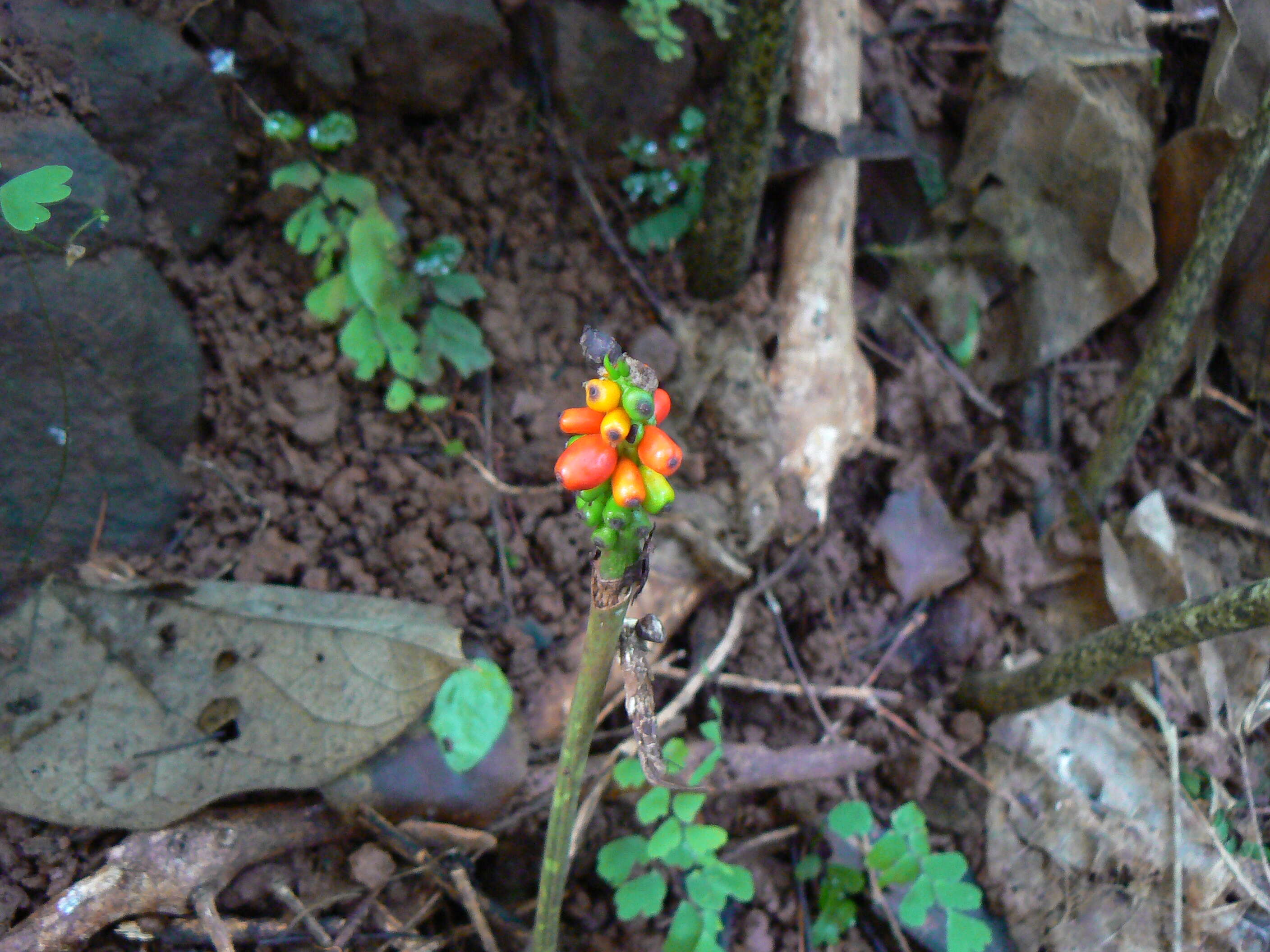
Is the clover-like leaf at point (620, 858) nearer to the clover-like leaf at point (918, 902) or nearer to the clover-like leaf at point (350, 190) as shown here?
the clover-like leaf at point (918, 902)

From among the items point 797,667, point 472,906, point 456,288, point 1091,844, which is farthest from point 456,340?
point 1091,844

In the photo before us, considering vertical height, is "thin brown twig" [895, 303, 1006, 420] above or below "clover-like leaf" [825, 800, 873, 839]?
above

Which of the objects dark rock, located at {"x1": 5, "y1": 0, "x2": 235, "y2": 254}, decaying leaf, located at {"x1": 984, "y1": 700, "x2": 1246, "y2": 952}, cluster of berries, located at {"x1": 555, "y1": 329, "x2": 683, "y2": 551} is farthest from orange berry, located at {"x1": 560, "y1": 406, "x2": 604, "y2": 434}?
decaying leaf, located at {"x1": 984, "y1": 700, "x2": 1246, "y2": 952}

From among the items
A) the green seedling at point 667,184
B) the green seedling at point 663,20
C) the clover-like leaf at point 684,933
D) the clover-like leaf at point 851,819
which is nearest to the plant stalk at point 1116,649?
the clover-like leaf at point 851,819

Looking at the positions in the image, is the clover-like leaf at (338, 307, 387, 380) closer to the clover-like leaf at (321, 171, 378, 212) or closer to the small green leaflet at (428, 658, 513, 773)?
the clover-like leaf at (321, 171, 378, 212)

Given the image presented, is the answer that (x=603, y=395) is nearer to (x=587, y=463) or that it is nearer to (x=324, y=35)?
(x=587, y=463)

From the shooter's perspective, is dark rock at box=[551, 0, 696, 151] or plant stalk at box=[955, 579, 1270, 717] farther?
dark rock at box=[551, 0, 696, 151]
